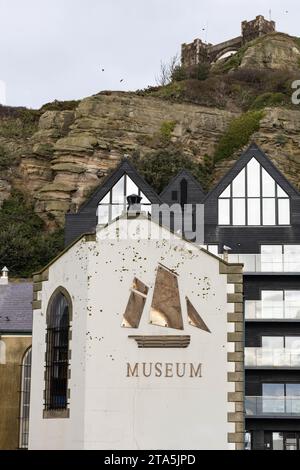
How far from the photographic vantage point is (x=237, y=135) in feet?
238

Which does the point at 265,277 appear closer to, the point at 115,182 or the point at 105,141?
the point at 115,182

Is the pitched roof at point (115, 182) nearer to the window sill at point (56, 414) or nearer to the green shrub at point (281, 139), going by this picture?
the window sill at point (56, 414)

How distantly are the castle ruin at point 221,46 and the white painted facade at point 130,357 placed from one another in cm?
6637

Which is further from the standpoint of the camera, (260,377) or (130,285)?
(260,377)

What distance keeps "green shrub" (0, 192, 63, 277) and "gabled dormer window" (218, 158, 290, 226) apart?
46.3 feet

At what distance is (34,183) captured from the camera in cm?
6962

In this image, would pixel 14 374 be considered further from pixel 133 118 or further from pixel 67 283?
pixel 133 118

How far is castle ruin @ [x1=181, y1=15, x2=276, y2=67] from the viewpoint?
97875 mm

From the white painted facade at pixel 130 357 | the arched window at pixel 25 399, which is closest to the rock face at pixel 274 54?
the arched window at pixel 25 399

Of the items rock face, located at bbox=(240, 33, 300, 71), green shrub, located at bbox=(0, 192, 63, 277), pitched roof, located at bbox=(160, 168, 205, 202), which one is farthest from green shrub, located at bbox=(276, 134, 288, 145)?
rock face, located at bbox=(240, 33, 300, 71)

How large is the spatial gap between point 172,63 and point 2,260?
41977mm

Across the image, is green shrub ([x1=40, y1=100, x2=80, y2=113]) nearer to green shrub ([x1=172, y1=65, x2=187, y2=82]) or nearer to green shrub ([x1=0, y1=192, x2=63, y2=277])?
green shrub ([x1=172, y1=65, x2=187, y2=82])

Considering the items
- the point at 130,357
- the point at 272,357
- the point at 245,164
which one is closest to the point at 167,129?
the point at 245,164
